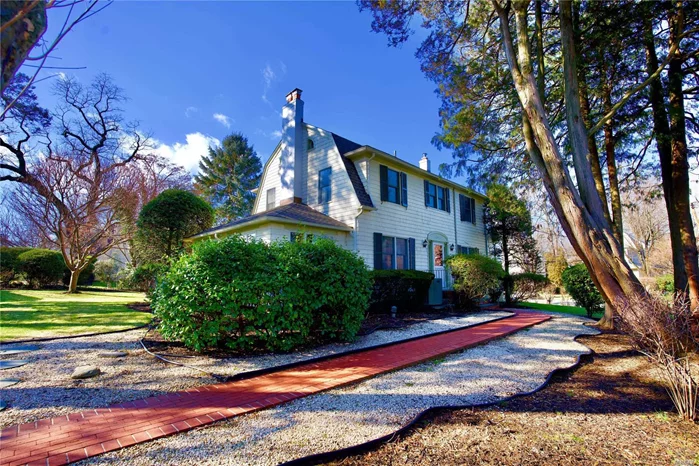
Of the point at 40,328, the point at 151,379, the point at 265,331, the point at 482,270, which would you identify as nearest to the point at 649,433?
the point at 265,331

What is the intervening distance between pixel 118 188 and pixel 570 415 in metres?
19.9

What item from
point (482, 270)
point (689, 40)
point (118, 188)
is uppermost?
point (689, 40)

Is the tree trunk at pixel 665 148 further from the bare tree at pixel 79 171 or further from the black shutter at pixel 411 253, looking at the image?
the bare tree at pixel 79 171

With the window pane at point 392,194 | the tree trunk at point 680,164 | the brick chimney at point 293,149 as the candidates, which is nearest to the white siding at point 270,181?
the brick chimney at point 293,149

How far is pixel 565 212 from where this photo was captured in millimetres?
5789

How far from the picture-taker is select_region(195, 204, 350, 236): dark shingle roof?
32.9ft

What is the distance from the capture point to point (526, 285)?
12.8 meters

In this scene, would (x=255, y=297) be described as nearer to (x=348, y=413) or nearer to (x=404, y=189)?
(x=348, y=413)

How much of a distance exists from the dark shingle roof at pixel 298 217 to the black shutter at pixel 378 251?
4.49ft

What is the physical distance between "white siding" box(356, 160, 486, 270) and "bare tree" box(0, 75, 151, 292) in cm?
1303

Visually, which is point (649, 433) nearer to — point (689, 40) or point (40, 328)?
point (689, 40)

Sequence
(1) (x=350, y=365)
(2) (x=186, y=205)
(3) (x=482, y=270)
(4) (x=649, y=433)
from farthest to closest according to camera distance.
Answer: (2) (x=186, y=205), (3) (x=482, y=270), (1) (x=350, y=365), (4) (x=649, y=433)

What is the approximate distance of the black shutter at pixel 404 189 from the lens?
13189 mm

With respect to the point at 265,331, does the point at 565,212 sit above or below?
above
